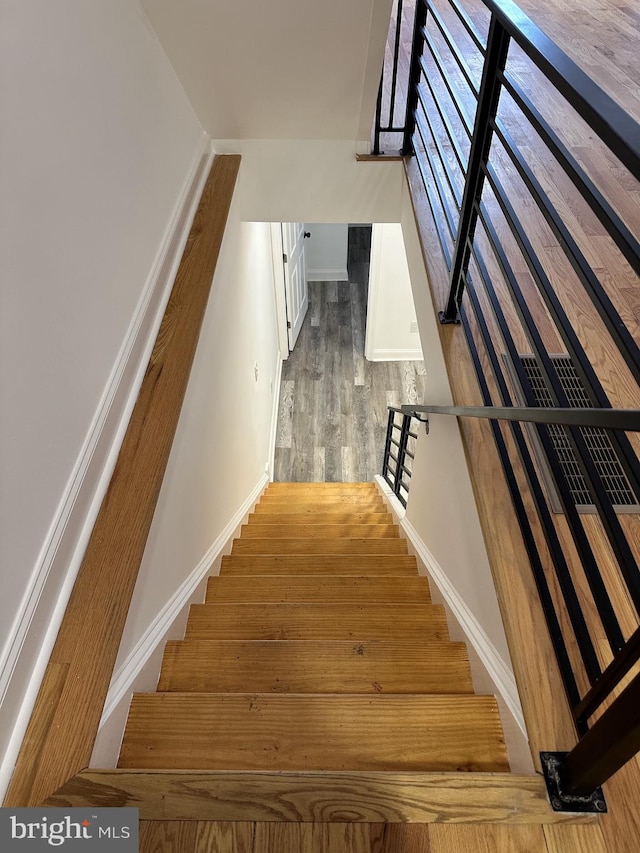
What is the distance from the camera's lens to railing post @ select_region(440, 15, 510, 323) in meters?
1.21

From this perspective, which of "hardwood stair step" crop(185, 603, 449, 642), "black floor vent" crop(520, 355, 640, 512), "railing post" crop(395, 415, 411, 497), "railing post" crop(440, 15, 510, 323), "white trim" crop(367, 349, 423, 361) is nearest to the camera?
"railing post" crop(440, 15, 510, 323)

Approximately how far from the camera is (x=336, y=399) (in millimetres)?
5223

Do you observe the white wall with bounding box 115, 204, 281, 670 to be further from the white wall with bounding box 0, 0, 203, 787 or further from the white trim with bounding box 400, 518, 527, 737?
the white trim with bounding box 400, 518, 527, 737

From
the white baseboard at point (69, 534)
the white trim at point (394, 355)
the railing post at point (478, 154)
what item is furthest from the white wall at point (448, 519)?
the white trim at point (394, 355)

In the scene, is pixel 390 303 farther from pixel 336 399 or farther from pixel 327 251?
pixel 327 251

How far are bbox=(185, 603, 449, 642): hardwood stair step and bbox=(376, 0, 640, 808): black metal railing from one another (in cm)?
61

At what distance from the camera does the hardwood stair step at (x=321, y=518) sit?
3.20m

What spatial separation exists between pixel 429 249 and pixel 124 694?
75.6 inches

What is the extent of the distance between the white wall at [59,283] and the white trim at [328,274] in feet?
16.9

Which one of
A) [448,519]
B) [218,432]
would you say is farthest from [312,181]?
[448,519]

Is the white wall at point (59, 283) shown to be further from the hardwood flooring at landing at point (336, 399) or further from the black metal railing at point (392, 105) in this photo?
the hardwood flooring at landing at point (336, 399)

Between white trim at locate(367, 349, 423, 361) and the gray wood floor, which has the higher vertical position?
white trim at locate(367, 349, 423, 361)

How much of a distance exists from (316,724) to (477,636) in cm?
57

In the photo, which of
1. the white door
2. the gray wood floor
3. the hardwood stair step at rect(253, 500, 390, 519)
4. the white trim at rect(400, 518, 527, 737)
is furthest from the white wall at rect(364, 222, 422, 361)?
the white trim at rect(400, 518, 527, 737)
